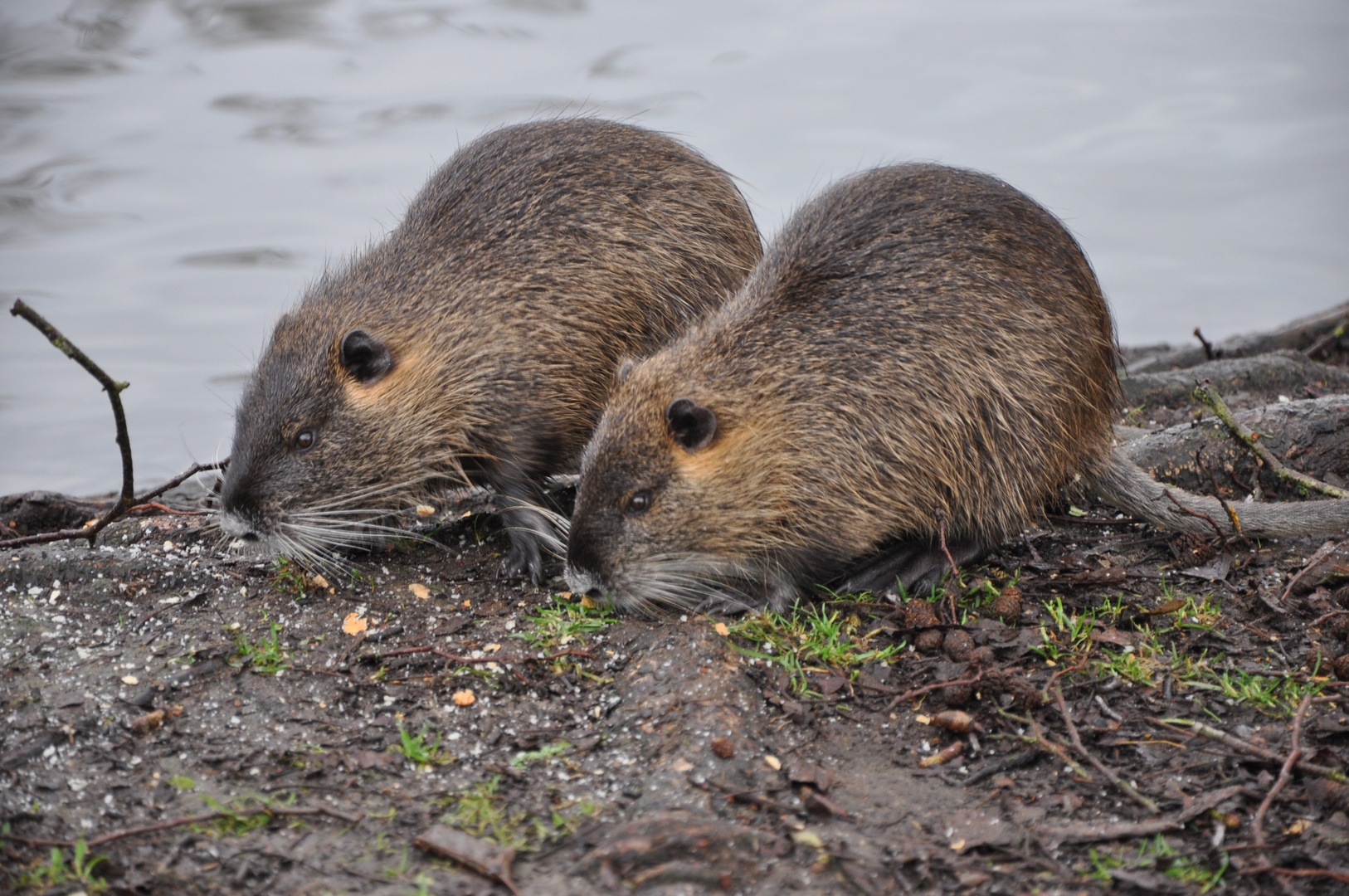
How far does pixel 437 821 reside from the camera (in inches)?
106

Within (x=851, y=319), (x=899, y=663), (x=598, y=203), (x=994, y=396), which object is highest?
(x=598, y=203)

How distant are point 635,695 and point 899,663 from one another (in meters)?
0.85

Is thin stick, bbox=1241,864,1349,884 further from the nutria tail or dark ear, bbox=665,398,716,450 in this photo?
dark ear, bbox=665,398,716,450

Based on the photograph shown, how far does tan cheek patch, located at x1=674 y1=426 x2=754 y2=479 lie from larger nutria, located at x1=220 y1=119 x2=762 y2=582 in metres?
0.65

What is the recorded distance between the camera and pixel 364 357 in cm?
414

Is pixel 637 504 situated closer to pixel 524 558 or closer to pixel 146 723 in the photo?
pixel 524 558

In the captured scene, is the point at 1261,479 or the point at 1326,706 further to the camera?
the point at 1261,479

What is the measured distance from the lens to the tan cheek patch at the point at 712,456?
12.6ft

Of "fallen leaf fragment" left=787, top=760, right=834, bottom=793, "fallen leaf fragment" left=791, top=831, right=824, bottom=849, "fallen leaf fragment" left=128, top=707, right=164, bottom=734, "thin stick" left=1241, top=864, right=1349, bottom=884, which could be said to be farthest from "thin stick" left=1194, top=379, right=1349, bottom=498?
"fallen leaf fragment" left=128, top=707, right=164, bottom=734

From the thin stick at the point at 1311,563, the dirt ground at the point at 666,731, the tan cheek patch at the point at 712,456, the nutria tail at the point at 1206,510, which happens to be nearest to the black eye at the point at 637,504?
the tan cheek patch at the point at 712,456

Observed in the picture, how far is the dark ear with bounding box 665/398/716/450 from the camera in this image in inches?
147

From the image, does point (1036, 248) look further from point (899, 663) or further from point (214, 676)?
point (214, 676)

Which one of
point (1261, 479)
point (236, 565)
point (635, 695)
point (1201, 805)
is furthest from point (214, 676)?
point (1261, 479)

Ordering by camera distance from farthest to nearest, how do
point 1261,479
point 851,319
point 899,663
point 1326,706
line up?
point 1261,479, point 851,319, point 899,663, point 1326,706
